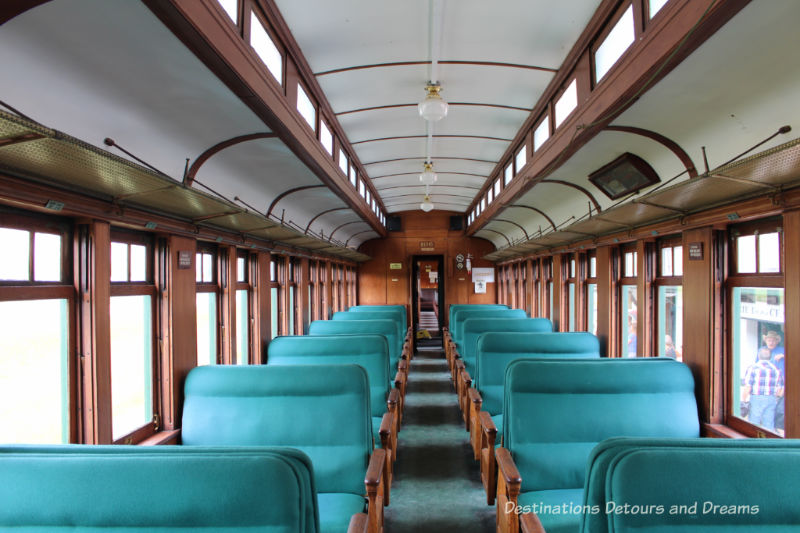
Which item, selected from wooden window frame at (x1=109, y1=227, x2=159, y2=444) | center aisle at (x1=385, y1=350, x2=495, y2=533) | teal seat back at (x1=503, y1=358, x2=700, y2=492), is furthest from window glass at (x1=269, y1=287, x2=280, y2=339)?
teal seat back at (x1=503, y1=358, x2=700, y2=492)

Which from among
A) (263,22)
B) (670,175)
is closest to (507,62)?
(670,175)

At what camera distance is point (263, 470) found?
1385 millimetres

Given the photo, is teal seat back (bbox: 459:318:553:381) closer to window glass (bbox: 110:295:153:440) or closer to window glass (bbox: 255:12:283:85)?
window glass (bbox: 110:295:153:440)

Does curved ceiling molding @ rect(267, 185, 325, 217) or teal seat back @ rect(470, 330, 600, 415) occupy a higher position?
curved ceiling molding @ rect(267, 185, 325, 217)

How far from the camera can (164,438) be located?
2.87 m

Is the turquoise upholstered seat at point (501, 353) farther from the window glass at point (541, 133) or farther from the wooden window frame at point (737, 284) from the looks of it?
the window glass at point (541, 133)

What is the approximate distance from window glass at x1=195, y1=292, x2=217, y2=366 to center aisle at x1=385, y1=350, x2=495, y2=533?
2106 millimetres

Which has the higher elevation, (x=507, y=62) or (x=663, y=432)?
(x=507, y=62)

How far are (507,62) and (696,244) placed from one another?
6.65 feet

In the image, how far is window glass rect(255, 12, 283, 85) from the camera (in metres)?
2.47

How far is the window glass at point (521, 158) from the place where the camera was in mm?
4895

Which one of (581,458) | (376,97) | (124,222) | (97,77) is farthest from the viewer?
(376,97)

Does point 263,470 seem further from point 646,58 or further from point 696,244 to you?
point 696,244

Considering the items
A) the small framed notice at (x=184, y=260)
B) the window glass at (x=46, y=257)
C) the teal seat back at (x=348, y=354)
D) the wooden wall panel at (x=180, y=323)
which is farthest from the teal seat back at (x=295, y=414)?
the teal seat back at (x=348, y=354)
